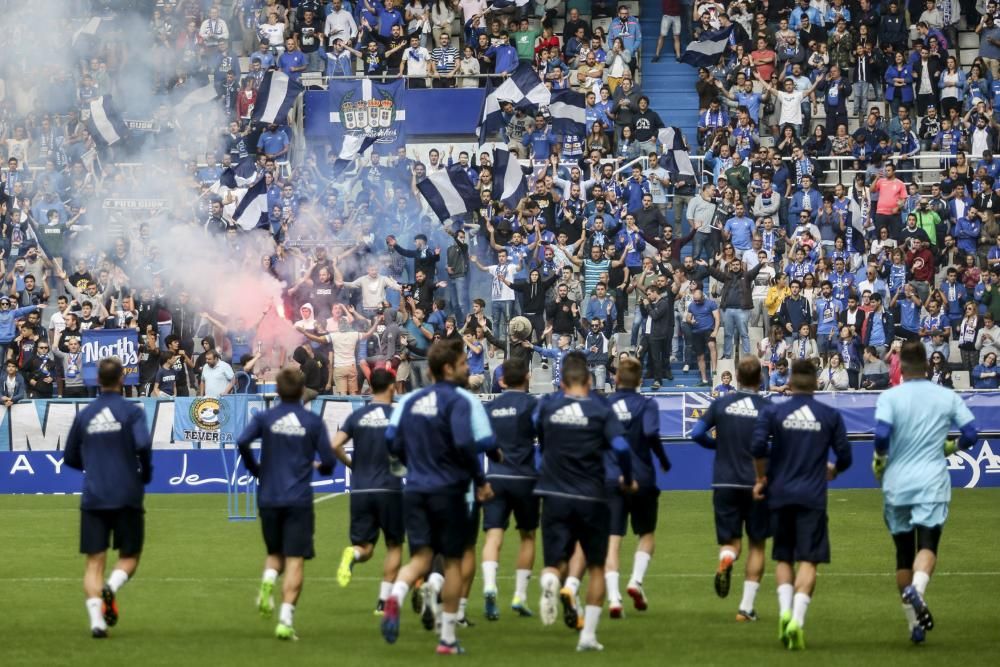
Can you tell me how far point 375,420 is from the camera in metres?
13.6

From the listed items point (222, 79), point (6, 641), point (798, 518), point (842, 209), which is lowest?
point (6, 641)

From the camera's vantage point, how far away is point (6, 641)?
1295cm

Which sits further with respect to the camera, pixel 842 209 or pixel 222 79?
pixel 222 79

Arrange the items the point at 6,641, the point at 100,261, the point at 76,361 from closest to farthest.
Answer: the point at 6,641, the point at 76,361, the point at 100,261

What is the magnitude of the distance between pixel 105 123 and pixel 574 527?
77.7 ft

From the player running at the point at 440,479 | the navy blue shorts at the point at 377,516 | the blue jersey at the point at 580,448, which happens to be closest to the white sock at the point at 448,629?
the player running at the point at 440,479

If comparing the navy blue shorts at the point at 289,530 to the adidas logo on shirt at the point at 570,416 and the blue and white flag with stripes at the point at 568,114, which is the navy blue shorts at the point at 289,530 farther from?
the blue and white flag with stripes at the point at 568,114

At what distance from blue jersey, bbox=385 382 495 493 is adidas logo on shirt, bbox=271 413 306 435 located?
2.58 ft

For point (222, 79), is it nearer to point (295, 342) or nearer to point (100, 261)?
point (100, 261)

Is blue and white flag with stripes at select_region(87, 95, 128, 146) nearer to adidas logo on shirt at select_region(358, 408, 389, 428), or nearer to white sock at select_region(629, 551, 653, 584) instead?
adidas logo on shirt at select_region(358, 408, 389, 428)

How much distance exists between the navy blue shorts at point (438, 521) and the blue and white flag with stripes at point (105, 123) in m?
23.0

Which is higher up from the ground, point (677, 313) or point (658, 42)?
point (658, 42)


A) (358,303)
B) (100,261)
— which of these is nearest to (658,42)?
(358,303)

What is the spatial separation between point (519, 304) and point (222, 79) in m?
9.04
